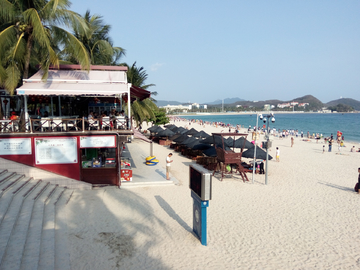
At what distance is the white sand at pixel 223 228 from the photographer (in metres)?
6.17

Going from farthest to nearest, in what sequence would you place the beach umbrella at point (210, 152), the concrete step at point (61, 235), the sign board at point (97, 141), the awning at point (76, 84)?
1. the beach umbrella at point (210, 152)
2. the sign board at point (97, 141)
3. the awning at point (76, 84)
4. the concrete step at point (61, 235)

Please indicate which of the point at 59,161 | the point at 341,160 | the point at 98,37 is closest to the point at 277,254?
the point at 59,161

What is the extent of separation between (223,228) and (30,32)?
1183 centimetres

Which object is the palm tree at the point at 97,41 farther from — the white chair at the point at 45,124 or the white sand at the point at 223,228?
the white sand at the point at 223,228

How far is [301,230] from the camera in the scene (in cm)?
780

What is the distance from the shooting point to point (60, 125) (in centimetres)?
1102

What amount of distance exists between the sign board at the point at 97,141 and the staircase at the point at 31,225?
7.14 ft

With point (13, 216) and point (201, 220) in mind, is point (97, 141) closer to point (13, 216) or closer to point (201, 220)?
point (13, 216)

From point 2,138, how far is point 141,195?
20.6 ft

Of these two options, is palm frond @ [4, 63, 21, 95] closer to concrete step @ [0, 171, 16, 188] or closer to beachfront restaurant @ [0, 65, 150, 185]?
beachfront restaurant @ [0, 65, 150, 185]

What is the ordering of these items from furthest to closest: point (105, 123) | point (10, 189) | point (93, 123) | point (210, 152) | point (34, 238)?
point (210, 152) < point (105, 123) < point (93, 123) < point (10, 189) < point (34, 238)

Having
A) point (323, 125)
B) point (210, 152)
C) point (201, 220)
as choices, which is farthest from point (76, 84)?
point (323, 125)

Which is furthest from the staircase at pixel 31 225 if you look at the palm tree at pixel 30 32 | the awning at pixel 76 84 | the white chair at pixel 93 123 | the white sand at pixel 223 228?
the palm tree at pixel 30 32

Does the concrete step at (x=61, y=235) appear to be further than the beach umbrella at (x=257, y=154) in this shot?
No
